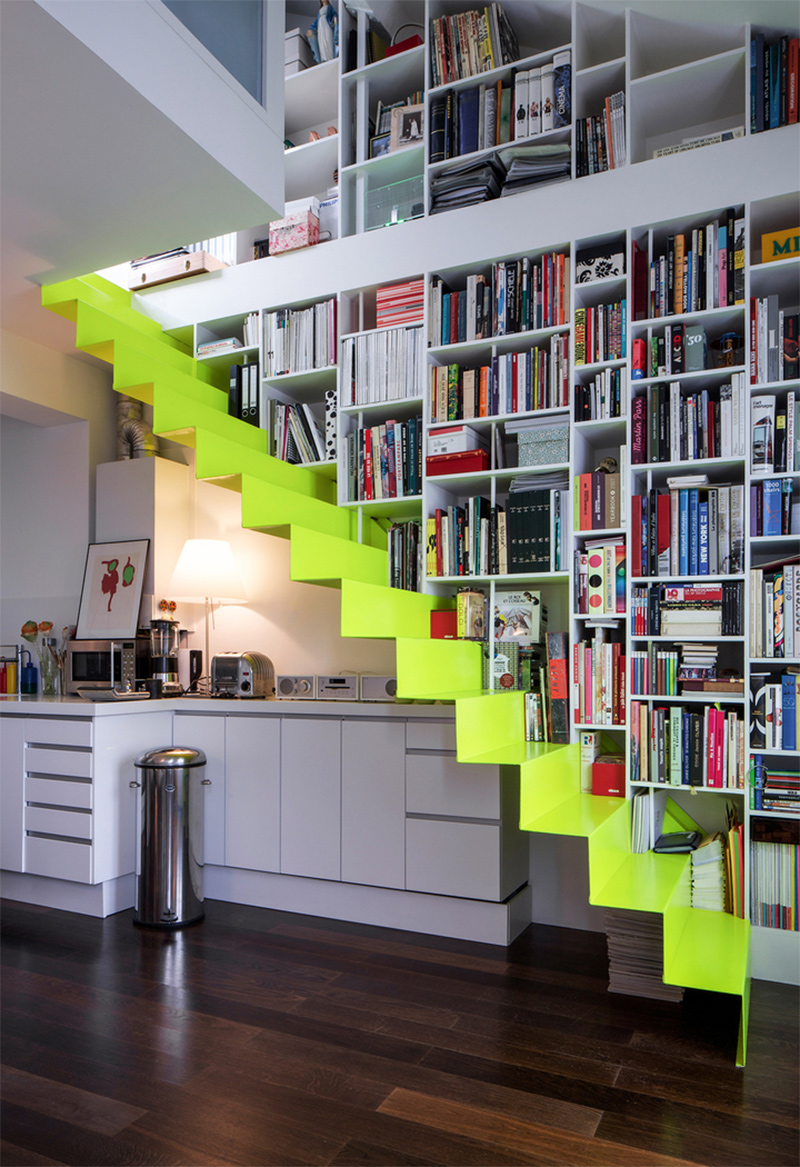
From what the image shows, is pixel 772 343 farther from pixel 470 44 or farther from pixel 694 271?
pixel 470 44

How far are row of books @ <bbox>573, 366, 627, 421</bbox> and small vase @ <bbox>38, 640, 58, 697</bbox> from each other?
10.5ft

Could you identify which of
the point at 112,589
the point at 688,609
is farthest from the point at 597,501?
the point at 112,589

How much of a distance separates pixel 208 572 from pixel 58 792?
122 centimetres

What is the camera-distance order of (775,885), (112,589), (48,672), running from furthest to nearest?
(48,672)
(112,589)
(775,885)

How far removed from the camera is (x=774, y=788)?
9.48 ft

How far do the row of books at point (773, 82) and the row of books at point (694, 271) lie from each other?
331mm

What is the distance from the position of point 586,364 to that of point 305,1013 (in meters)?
2.57

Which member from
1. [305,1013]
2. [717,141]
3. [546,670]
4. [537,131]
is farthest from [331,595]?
[717,141]

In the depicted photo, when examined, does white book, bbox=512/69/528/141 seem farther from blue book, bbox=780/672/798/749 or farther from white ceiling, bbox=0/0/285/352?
blue book, bbox=780/672/798/749

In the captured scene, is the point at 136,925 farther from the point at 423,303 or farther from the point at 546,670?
the point at 423,303

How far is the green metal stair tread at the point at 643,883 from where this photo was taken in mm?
2406

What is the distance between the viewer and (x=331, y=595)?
4.13m

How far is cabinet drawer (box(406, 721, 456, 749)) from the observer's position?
10.8 feet

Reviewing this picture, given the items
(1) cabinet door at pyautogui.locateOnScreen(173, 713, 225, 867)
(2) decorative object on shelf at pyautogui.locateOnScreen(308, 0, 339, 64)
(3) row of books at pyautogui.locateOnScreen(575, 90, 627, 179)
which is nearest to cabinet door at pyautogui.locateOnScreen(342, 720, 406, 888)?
(1) cabinet door at pyautogui.locateOnScreen(173, 713, 225, 867)
